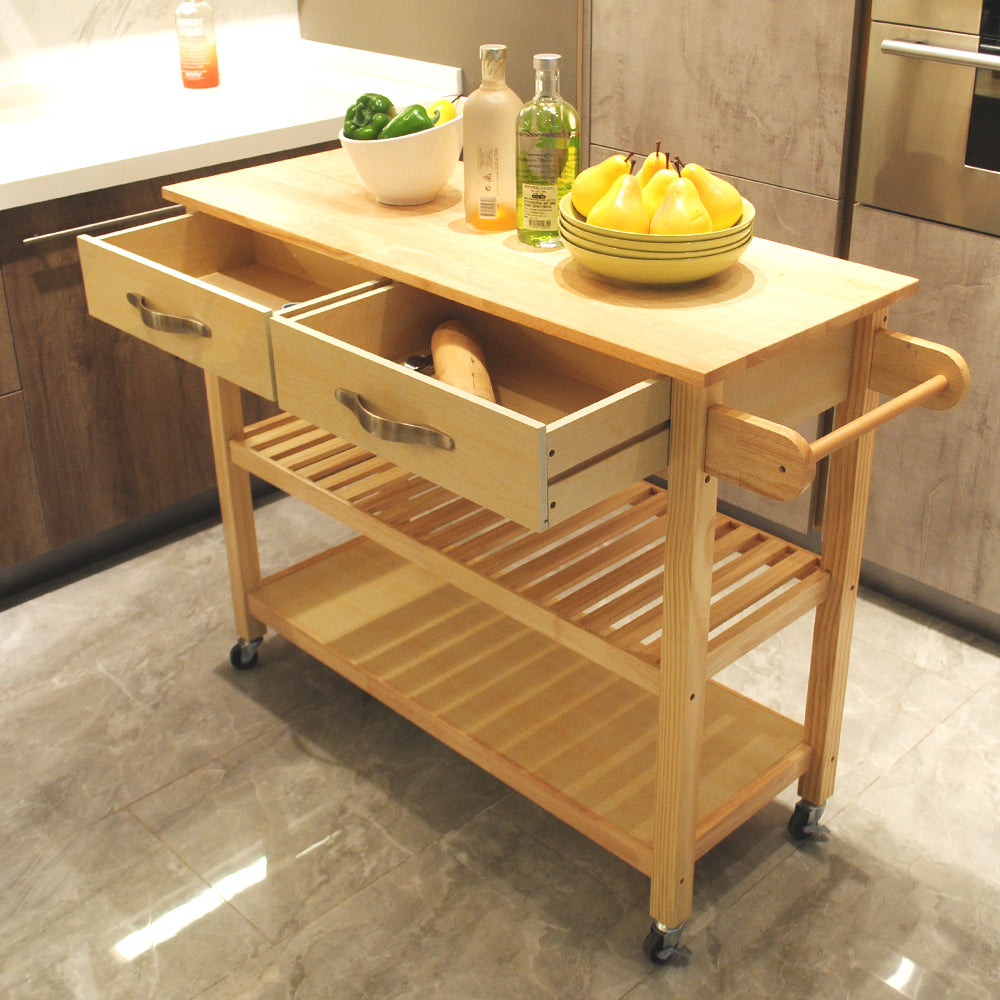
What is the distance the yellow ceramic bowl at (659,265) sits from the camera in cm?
136

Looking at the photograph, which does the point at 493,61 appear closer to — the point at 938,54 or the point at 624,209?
the point at 624,209

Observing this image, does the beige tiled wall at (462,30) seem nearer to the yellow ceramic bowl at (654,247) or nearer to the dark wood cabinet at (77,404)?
the dark wood cabinet at (77,404)

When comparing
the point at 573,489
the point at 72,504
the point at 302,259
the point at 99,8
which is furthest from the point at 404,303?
the point at 99,8

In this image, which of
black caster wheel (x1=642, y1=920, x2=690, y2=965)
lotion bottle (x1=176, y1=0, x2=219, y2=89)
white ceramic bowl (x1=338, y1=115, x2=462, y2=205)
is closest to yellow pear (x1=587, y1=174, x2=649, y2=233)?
white ceramic bowl (x1=338, y1=115, x2=462, y2=205)

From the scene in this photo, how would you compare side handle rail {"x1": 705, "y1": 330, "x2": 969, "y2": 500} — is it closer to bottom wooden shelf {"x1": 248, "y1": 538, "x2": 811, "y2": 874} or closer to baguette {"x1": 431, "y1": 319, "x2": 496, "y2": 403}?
baguette {"x1": 431, "y1": 319, "x2": 496, "y2": 403}

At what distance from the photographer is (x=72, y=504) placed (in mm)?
2412

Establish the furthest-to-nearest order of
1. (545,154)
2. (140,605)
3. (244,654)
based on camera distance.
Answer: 1. (140,605)
2. (244,654)
3. (545,154)

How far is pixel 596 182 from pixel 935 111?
32.4 inches

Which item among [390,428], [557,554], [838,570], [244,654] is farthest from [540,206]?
[244,654]

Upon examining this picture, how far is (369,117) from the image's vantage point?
1.66 m

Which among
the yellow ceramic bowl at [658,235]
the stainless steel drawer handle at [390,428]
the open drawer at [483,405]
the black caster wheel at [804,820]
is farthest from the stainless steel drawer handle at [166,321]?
the black caster wheel at [804,820]

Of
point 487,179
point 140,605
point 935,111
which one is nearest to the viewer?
point 487,179

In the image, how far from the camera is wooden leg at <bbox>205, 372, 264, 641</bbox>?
1.99 metres

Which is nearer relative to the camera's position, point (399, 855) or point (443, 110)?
point (443, 110)
